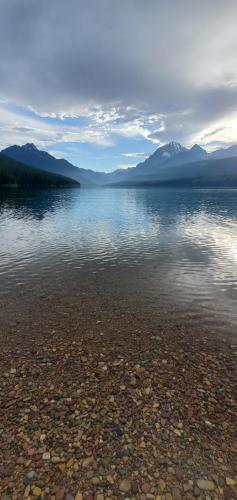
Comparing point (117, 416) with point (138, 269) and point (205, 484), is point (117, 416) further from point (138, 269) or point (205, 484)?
point (138, 269)

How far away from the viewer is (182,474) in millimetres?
7656

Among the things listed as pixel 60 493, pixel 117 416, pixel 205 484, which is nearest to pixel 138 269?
pixel 117 416

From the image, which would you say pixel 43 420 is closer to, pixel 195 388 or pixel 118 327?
pixel 195 388

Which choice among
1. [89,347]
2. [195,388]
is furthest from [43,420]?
[195,388]

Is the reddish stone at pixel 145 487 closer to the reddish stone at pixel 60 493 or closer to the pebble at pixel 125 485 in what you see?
the pebble at pixel 125 485

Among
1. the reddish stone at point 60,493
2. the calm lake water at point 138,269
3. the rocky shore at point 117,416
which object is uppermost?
the reddish stone at point 60,493

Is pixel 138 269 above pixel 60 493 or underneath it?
underneath

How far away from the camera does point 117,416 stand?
31.8 feet

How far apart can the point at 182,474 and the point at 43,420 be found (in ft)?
17.9

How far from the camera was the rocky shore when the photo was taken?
7.40 m

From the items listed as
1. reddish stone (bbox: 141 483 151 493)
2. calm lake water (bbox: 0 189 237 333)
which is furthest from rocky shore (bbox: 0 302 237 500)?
calm lake water (bbox: 0 189 237 333)

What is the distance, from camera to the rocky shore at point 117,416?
7398 millimetres

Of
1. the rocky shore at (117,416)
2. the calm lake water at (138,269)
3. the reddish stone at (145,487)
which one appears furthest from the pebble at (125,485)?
the calm lake water at (138,269)

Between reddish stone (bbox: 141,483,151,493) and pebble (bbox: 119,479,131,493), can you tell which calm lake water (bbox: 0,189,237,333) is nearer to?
reddish stone (bbox: 141,483,151,493)
